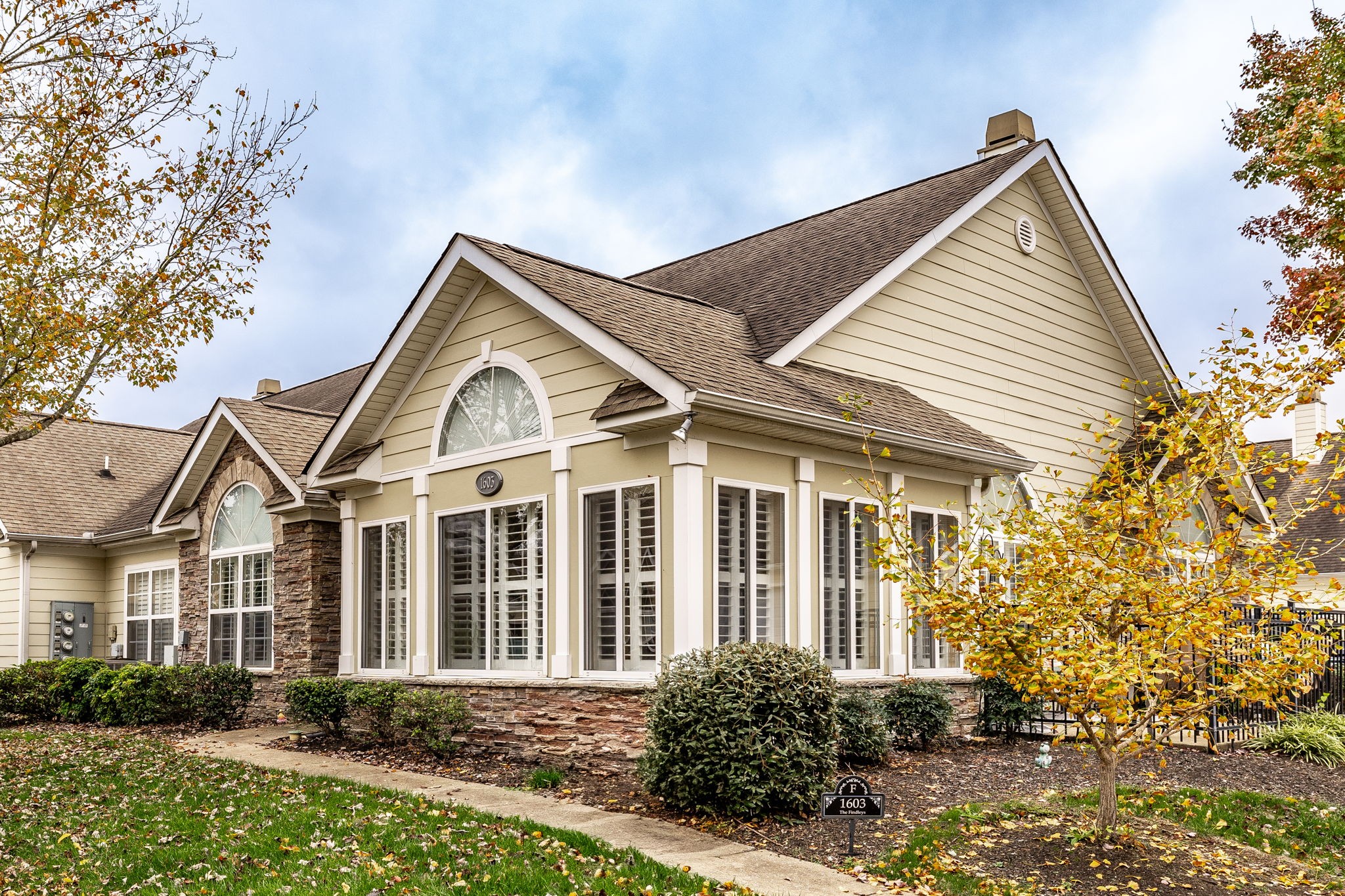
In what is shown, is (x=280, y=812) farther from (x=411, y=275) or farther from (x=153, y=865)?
(x=411, y=275)

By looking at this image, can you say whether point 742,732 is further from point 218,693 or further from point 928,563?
point 218,693

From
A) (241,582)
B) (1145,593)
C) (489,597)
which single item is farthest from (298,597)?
(1145,593)

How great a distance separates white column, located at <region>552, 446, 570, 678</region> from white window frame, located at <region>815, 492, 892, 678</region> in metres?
2.52

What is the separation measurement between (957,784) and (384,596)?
750cm

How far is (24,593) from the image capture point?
22219 mm

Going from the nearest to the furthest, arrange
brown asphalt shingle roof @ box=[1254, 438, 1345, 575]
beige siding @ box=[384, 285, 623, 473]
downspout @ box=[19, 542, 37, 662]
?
beige siding @ box=[384, 285, 623, 473] < downspout @ box=[19, 542, 37, 662] < brown asphalt shingle roof @ box=[1254, 438, 1345, 575]

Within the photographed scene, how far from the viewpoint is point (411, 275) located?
50.4m

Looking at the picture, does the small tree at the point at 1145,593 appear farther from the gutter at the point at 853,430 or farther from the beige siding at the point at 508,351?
the beige siding at the point at 508,351

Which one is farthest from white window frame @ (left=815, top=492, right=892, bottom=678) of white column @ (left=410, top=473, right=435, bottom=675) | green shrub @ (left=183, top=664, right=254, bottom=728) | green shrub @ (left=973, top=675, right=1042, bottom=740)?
Result: green shrub @ (left=183, top=664, right=254, bottom=728)

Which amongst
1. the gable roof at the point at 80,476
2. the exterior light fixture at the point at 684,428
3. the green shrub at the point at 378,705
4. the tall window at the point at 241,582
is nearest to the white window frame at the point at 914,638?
the exterior light fixture at the point at 684,428

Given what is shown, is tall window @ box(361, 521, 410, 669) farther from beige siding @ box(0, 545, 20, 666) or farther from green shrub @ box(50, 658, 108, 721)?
beige siding @ box(0, 545, 20, 666)

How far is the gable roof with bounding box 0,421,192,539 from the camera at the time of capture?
22.7 m

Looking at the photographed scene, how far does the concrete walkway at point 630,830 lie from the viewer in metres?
7.29

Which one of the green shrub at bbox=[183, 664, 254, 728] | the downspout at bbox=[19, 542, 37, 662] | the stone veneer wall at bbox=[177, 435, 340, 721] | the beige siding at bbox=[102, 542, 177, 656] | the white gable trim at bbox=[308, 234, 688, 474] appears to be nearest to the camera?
the white gable trim at bbox=[308, 234, 688, 474]
